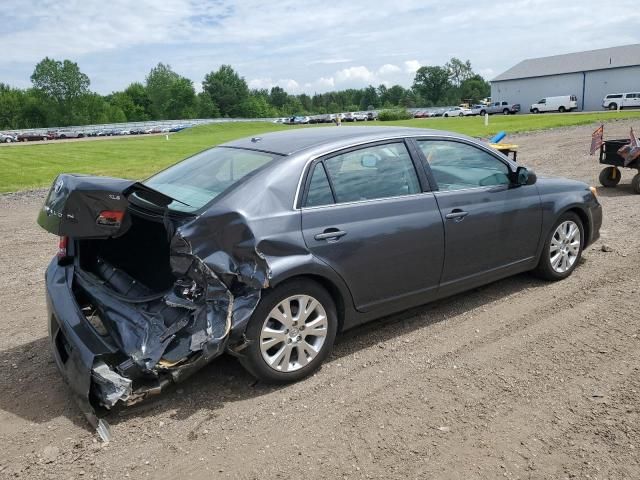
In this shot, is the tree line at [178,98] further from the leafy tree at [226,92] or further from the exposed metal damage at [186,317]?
the exposed metal damage at [186,317]

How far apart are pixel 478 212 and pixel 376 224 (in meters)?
1.12

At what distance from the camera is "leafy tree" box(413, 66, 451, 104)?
133 meters

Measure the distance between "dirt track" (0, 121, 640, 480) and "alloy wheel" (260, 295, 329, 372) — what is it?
0.21 m

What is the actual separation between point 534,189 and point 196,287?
11.1 feet

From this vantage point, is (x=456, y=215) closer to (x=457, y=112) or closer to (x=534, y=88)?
(x=457, y=112)

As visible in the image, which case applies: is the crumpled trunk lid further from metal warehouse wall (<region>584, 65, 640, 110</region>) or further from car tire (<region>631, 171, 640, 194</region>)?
metal warehouse wall (<region>584, 65, 640, 110</region>)

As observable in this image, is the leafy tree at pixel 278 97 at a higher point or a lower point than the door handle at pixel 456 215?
higher

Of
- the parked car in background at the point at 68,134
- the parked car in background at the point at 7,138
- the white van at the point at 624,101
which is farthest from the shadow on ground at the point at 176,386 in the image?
the parked car in background at the point at 68,134

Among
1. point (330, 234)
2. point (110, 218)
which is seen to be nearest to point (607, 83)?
point (330, 234)

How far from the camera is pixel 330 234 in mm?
3846

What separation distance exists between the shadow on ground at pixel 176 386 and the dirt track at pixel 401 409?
13mm

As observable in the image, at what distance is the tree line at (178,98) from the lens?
109m

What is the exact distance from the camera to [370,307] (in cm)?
416

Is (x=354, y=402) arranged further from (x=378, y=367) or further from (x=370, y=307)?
(x=370, y=307)
